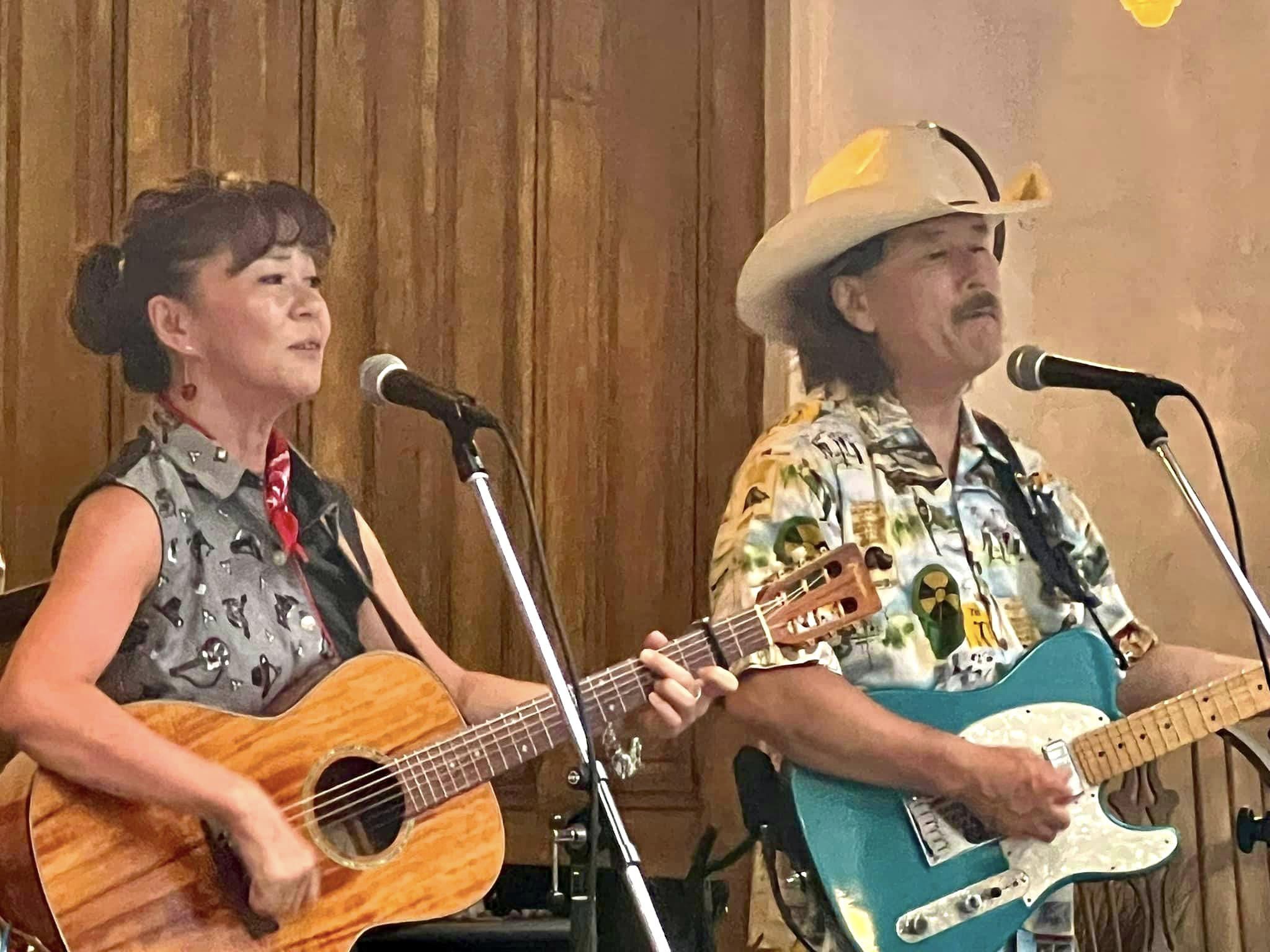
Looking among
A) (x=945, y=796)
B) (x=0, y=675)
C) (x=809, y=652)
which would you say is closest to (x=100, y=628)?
(x=0, y=675)

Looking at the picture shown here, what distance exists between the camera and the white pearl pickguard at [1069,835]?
2064mm

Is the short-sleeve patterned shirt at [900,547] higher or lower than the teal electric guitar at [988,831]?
higher

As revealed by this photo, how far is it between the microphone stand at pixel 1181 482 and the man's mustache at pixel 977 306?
0.36 meters

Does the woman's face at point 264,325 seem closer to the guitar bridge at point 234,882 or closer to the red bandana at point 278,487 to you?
the red bandana at point 278,487

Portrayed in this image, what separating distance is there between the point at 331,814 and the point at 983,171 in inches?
52.5

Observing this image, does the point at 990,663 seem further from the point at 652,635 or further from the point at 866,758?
the point at 652,635

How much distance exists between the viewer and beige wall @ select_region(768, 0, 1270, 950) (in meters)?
2.36

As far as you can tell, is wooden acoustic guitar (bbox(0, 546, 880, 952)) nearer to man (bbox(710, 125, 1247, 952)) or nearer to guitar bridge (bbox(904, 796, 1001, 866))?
man (bbox(710, 125, 1247, 952))

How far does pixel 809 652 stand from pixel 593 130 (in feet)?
2.58

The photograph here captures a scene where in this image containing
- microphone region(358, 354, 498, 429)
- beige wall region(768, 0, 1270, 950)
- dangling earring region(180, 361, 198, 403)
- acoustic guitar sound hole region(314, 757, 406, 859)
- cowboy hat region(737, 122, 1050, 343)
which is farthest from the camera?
beige wall region(768, 0, 1270, 950)

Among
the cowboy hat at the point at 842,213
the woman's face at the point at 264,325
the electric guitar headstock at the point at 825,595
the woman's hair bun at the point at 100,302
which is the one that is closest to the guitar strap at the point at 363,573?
the woman's face at the point at 264,325

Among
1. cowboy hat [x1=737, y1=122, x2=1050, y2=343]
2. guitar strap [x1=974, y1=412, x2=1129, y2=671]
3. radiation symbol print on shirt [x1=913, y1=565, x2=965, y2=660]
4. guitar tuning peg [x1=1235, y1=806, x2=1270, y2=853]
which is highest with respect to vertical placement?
cowboy hat [x1=737, y1=122, x2=1050, y2=343]

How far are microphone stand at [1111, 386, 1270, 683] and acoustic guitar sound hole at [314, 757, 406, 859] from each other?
98cm

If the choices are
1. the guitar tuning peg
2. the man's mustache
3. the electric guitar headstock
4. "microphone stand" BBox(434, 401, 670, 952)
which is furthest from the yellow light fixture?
"microphone stand" BBox(434, 401, 670, 952)
